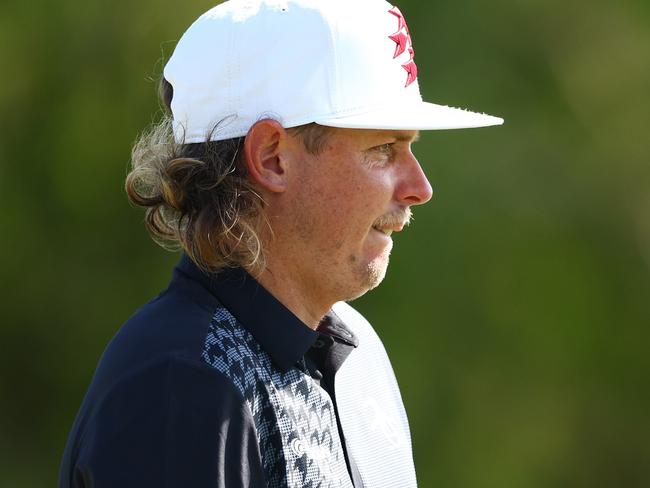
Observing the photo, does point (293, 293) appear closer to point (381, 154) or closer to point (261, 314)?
point (261, 314)

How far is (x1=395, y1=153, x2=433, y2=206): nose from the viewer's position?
188cm

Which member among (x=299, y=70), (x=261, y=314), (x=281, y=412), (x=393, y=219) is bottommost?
(x=281, y=412)

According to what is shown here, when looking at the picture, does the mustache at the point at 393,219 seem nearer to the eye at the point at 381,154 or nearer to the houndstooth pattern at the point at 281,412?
the eye at the point at 381,154

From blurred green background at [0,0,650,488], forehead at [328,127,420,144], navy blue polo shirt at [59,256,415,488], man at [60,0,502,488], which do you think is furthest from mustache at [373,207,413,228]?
blurred green background at [0,0,650,488]

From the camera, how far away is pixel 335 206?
183cm

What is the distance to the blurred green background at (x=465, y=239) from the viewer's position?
387 centimetres

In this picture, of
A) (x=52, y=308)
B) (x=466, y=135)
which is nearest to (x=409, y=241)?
(x=466, y=135)

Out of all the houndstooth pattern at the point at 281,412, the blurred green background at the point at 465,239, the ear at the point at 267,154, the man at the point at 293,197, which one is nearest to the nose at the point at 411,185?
the man at the point at 293,197

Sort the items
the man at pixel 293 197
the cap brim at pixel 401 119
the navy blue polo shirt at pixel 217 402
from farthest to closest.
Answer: the cap brim at pixel 401 119
the man at pixel 293 197
the navy blue polo shirt at pixel 217 402

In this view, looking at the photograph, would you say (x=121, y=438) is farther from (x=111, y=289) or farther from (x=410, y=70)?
(x=111, y=289)

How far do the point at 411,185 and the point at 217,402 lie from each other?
24.1 inches

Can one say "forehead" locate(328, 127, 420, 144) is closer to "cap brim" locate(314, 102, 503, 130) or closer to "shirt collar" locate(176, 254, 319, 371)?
"cap brim" locate(314, 102, 503, 130)

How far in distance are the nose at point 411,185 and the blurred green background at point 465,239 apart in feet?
7.13

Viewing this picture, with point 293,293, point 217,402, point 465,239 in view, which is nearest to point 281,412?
point 217,402
